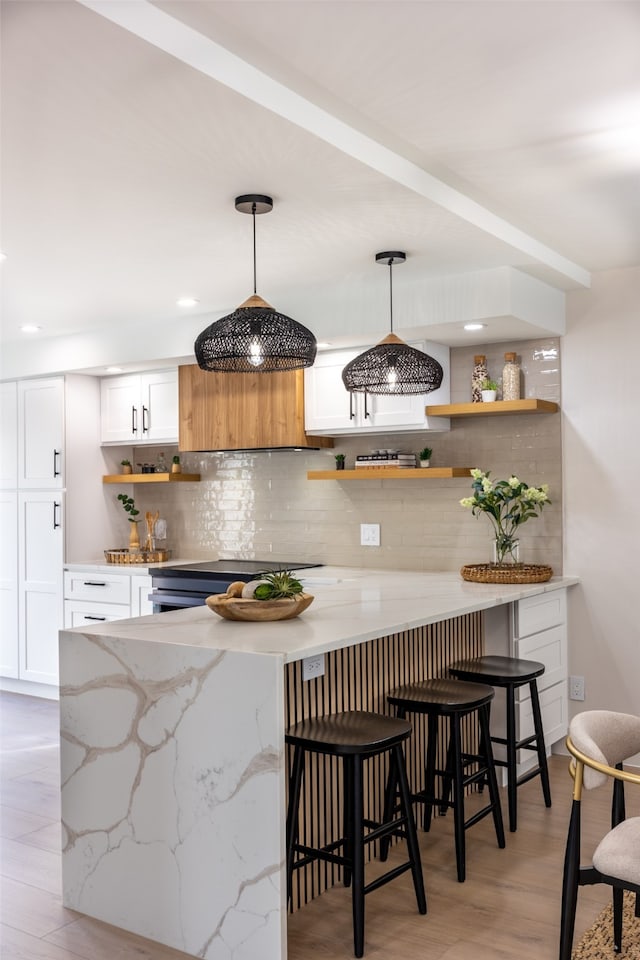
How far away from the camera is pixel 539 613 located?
445cm

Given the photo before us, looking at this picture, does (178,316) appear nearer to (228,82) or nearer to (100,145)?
(100,145)

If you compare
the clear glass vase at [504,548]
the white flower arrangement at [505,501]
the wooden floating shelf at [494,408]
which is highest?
the wooden floating shelf at [494,408]

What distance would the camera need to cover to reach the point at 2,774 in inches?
177

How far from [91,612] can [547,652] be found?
303 centimetres

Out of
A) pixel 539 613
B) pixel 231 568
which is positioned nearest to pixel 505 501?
pixel 539 613

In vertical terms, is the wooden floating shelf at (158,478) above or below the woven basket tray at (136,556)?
above

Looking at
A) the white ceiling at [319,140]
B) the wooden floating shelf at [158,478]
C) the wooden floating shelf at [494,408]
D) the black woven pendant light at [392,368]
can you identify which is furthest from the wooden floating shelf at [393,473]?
the wooden floating shelf at [158,478]

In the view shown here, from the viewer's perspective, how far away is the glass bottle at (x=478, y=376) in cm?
494

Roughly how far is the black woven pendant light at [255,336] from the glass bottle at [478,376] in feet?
5.78

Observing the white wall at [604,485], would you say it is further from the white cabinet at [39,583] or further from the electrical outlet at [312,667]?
the white cabinet at [39,583]

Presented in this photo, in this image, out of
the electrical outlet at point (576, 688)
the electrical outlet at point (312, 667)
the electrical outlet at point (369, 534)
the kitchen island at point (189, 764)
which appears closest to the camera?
the kitchen island at point (189, 764)

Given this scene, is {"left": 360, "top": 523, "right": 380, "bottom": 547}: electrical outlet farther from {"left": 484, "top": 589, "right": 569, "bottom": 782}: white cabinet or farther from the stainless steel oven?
{"left": 484, "top": 589, "right": 569, "bottom": 782}: white cabinet

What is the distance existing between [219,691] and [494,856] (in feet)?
4.92

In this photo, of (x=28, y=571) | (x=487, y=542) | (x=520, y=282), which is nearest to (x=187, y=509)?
(x=28, y=571)
